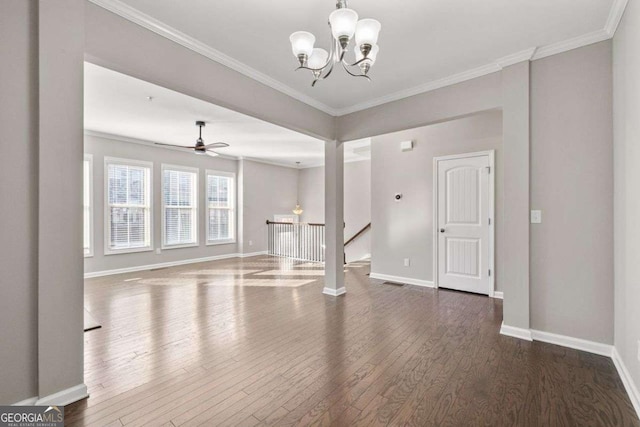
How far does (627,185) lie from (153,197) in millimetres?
7433

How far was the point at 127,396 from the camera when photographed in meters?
2.03

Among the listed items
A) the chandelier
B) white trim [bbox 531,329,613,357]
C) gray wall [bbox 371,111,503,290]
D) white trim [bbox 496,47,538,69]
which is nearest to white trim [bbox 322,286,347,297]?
gray wall [bbox 371,111,503,290]

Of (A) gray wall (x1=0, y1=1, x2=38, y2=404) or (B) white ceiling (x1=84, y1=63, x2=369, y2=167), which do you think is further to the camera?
(B) white ceiling (x1=84, y1=63, x2=369, y2=167)

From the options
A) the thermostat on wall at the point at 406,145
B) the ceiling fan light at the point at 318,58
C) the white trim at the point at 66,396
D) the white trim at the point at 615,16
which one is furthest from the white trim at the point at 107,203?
the white trim at the point at 615,16

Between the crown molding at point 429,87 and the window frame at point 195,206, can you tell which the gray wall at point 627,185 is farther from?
the window frame at point 195,206

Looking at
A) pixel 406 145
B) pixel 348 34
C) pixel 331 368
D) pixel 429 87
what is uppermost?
pixel 429 87

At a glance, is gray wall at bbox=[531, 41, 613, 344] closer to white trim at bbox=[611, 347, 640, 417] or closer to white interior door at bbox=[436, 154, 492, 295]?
white trim at bbox=[611, 347, 640, 417]

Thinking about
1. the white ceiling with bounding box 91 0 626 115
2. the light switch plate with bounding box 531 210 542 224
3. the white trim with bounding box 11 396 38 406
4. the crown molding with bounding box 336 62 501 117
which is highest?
the white ceiling with bounding box 91 0 626 115

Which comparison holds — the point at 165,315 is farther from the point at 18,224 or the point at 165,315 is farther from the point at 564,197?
the point at 564,197

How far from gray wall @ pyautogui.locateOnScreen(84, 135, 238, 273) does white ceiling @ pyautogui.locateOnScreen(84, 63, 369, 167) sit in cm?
26

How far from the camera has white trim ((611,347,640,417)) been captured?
1.88m

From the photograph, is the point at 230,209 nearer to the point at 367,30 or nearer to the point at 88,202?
the point at 88,202

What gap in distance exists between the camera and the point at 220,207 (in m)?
8.03

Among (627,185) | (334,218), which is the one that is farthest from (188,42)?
(627,185)
